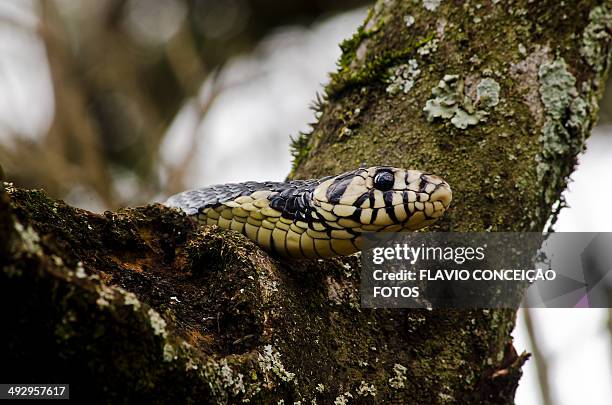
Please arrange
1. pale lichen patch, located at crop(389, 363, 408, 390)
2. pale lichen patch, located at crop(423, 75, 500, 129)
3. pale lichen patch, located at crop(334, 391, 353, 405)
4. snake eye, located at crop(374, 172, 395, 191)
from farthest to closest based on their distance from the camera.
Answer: pale lichen patch, located at crop(423, 75, 500, 129) < snake eye, located at crop(374, 172, 395, 191) < pale lichen patch, located at crop(389, 363, 408, 390) < pale lichen patch, located at crop(334, 391, 353, 405)

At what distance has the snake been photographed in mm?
2947

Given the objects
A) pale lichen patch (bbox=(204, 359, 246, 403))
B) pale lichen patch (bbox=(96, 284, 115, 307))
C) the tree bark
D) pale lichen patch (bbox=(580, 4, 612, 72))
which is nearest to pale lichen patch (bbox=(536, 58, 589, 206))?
the tree bark

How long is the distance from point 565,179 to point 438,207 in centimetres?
108

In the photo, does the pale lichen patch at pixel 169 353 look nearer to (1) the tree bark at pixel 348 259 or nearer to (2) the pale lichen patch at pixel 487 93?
(1) the tree bark at pixel 348 259

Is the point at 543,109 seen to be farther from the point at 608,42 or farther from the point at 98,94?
the point at 98,94

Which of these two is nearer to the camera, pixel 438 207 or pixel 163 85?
pixel 438 207

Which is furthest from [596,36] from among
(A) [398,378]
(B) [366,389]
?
(B) [366,389]

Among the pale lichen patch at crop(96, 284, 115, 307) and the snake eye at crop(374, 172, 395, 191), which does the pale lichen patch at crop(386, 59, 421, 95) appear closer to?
the snake eye at crop(374, 172, 395, 191)

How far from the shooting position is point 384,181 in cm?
306

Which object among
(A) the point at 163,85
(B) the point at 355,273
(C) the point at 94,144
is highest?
(A) the point at 163,85

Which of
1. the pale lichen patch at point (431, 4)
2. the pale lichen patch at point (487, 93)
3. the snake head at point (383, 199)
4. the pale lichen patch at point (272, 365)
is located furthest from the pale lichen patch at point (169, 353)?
the pale lichen patch at point (431, 4)

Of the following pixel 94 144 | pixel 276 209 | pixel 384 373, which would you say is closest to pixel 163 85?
pixel 94 144

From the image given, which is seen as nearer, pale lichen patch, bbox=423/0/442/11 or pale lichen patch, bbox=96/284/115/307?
pale lichen patch, bbox=96/284/115/307

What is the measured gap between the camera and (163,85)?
33.4ft
